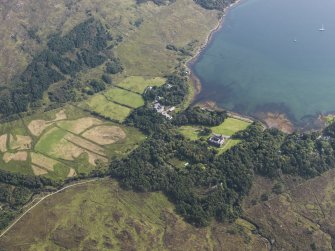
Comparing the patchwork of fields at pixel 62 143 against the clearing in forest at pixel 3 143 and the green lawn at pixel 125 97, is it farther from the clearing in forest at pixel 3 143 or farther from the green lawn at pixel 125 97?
the green lawn at pixel 125 97

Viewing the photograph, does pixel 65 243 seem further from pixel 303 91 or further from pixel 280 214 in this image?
pixel 303 91

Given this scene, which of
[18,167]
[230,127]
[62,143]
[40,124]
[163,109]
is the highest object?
[230,127]

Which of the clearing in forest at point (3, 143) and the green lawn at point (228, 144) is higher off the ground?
the green lawn at point (228, 144)

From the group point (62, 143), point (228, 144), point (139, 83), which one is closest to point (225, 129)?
point (228, 144)

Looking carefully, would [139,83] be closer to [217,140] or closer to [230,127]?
[230,127]

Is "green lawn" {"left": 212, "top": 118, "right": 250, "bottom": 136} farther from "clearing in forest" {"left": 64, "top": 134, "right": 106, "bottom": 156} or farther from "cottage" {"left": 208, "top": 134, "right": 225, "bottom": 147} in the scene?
"clearing in forest" {"left": 64, "top": 134, "right": 106, "bottom": 156}

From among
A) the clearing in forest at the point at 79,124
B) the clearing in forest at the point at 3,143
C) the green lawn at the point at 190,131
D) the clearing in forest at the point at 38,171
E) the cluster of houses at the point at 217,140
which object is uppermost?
the cluster of houses at the point at 217,140

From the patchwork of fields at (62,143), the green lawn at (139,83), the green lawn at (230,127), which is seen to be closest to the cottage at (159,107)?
the patchwork of fields at (62,143)
